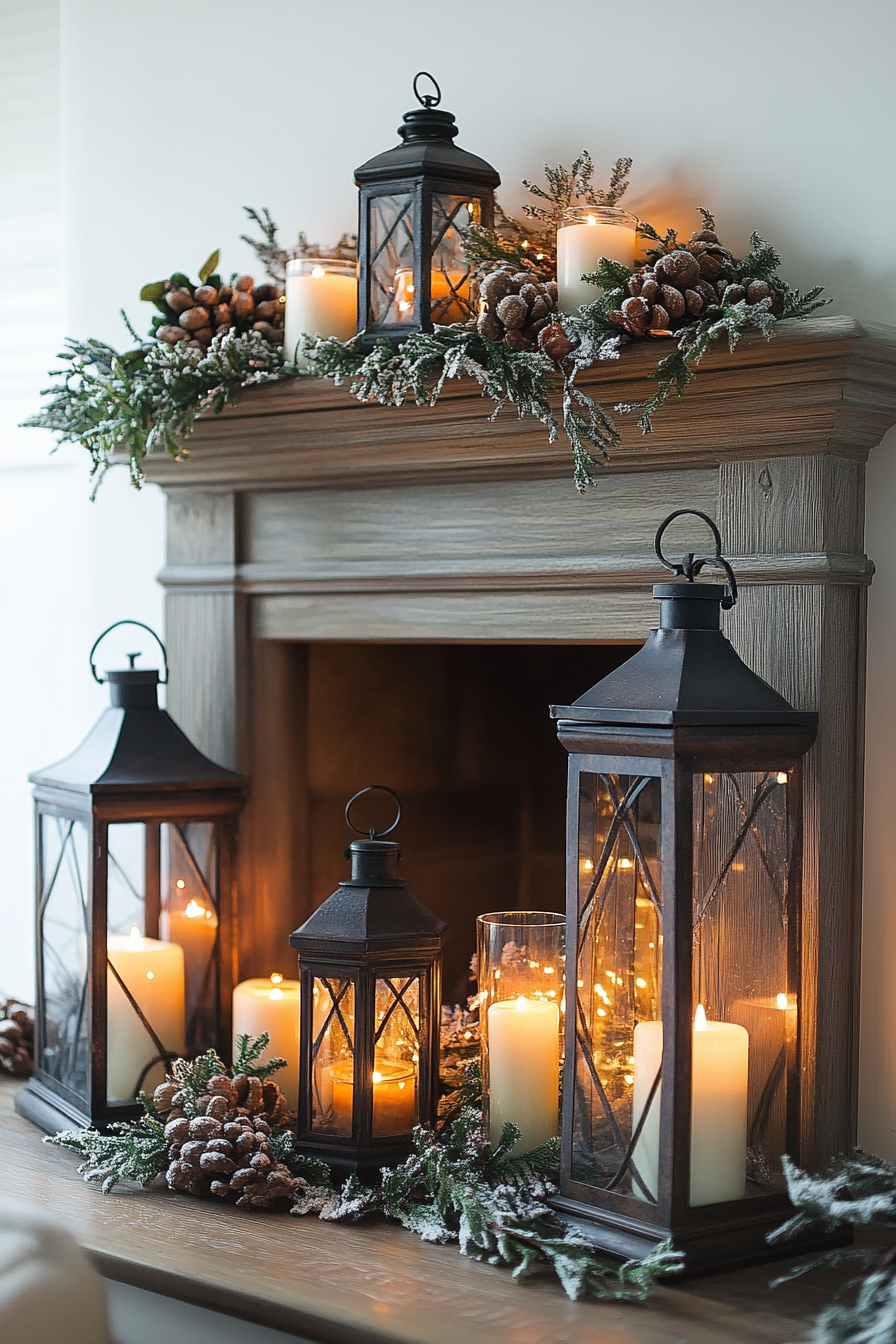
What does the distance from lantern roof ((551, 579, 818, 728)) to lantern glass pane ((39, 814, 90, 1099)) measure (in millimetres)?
749

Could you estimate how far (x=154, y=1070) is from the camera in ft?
5.94

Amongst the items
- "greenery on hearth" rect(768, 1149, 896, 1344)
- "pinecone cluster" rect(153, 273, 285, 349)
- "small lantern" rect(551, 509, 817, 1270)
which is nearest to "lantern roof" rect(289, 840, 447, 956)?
"small lantern" rect(551, 509, 817, 1270)

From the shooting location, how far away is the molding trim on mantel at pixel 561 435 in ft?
4.56

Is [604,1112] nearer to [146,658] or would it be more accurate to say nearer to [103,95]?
[146,658]

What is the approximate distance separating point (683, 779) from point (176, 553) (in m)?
0.99

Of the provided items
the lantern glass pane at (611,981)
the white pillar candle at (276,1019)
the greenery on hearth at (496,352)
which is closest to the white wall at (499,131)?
the greenery on hearth at (496,352)

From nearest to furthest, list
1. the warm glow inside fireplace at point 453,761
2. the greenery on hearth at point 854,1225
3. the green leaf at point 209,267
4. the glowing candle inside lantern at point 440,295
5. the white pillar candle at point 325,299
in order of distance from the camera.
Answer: the greenery on hearth at point 854,1225 → the glowing candle inside lantern at point 440,295 → the white pillar candle at point 325,299 → the green leaf at point 209,267 → the warm glow inside fireplace at point 453,761

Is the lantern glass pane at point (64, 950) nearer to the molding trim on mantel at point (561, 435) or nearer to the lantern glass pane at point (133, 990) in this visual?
the lantern glass pane at point (133, 990)

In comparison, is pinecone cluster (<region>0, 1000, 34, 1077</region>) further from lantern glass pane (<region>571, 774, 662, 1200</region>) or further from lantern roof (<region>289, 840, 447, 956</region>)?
lantern glass pane (<region>571, 774, 662, 1200</region>)

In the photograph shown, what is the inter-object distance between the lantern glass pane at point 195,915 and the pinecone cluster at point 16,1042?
35 cm

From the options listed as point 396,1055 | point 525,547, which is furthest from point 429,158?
point 396,1055

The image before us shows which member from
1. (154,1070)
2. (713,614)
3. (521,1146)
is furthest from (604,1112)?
(154,1070)

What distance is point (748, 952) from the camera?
4.70ft

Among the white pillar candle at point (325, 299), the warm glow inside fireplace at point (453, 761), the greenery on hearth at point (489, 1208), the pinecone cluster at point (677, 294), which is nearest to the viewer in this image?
the greenery on hearth at point (489, 1208)
